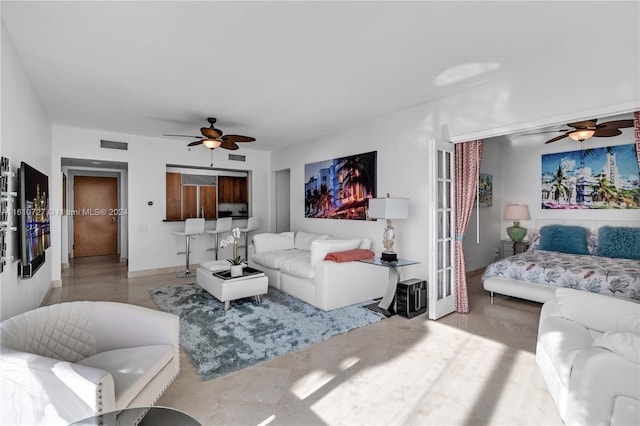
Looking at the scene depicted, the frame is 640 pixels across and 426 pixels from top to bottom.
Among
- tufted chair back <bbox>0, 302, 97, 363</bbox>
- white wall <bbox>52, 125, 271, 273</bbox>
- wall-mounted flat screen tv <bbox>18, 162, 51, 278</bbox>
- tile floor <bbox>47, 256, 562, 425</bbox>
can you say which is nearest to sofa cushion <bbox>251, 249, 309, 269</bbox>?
tile floor <bbox>47, 256, 562, 425</bbox>

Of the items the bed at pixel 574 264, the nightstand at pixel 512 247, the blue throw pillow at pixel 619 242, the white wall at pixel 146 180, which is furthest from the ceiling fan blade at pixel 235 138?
the blue throw pillow at pixel 619 242

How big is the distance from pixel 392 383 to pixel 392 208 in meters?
2.17

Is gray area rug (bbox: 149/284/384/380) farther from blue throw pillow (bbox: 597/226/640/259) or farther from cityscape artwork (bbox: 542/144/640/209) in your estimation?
cityscape artwork (bbox: 542/144/640/209)

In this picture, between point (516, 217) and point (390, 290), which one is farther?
point (516, 217)

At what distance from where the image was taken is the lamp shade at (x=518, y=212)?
595 centimetres

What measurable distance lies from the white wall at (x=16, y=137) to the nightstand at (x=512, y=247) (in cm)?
722

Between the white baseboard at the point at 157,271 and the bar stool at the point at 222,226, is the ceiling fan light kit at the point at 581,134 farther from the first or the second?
the white baseboard at the point at 157,271

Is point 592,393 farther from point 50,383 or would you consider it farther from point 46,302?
point 46,302

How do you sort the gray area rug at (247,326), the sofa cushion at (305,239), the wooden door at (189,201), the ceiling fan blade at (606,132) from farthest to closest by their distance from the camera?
the wooden door at (189,201), the sofa cushion at (305,239), the ceiling fan blade at (606,132), the gray area rug at (247,326)

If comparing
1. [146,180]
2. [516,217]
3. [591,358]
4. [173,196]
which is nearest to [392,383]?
[591,358]

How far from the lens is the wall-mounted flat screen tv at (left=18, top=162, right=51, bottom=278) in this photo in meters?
2.72

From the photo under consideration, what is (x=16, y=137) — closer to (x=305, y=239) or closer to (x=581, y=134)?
(x=305, y=239)

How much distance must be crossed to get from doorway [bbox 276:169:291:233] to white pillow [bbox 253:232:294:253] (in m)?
1.91

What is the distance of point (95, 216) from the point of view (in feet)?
28.5
